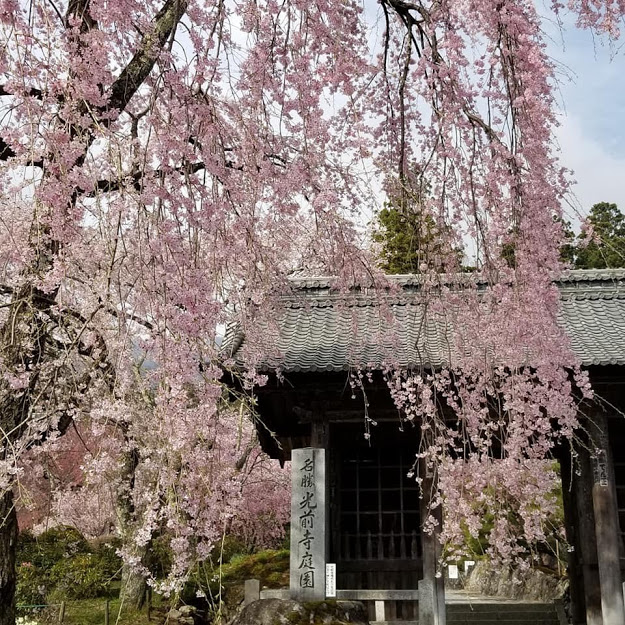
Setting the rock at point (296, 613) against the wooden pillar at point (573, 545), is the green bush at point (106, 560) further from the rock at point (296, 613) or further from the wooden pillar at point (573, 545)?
the wooden pillar at point (573, 545)

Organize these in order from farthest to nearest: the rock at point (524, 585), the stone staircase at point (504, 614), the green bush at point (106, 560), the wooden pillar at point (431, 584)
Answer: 1. the rock at point (524, 585)
2. the green bush at point (106, 560)
3. the stone staircase at point (504, 614)
4. the wooden pillar at point (431, 584)

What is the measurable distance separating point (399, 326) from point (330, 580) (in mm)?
3683

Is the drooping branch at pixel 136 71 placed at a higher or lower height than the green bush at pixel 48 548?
higher

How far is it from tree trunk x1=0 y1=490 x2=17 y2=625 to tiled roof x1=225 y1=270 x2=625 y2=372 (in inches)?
150

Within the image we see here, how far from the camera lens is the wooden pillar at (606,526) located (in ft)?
29.6

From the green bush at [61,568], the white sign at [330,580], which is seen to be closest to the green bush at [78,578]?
the green bush at [61,568]

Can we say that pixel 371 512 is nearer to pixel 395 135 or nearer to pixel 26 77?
pixel 395 135

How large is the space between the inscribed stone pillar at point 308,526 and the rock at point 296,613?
0.33 meters

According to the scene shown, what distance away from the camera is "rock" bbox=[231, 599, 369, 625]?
762 cm

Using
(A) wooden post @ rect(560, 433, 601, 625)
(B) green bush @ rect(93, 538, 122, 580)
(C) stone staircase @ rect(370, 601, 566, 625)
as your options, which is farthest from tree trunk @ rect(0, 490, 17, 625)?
(C) stone staircase @ rect(370, 601, 566, 625)

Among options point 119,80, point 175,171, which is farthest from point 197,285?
point 119,80

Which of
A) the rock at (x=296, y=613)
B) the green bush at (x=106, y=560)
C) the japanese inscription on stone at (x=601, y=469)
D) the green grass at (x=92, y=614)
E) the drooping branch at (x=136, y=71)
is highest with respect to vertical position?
the drooping branch at (x=136, y=71)

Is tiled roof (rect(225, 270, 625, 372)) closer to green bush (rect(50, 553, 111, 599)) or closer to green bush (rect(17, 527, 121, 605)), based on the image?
green bush (rect(17, 527, 121, 605))

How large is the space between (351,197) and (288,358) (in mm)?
5077
